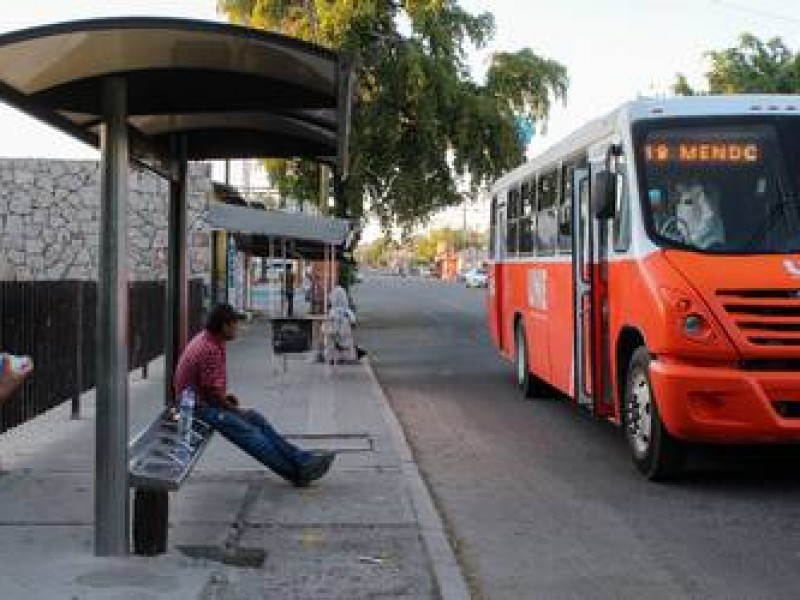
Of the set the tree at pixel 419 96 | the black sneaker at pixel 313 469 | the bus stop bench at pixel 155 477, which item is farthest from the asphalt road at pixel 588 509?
A: the tree at pixel 419 96

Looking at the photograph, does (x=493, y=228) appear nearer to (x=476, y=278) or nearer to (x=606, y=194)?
(x=606, y=194)

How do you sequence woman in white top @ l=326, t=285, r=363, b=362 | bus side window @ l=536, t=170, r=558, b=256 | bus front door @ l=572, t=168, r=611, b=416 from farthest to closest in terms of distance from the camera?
woman in white top @ l=326, t=285, r=363, b=362 → bus side window @ l=536, t=170, r=558, b=256 → bus front door @ l=572, t=168, r=611, b=416

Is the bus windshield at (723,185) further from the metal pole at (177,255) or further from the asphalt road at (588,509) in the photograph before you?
the metal pole at (177,255)

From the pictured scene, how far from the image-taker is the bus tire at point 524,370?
15.3 metres

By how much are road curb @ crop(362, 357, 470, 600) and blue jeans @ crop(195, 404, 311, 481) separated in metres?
0.83

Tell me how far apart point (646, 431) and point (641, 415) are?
13cm

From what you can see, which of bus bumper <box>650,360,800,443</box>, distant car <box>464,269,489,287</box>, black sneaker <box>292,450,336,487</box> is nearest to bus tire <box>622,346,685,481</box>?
bus bumper <box>650,360,800,443</box>

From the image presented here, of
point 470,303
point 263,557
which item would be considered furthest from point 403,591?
point 470,303

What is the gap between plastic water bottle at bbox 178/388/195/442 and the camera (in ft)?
27.7

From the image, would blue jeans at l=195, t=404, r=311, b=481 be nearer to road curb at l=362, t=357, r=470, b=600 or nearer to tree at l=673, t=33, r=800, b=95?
road curb at l=362, t=357, r=470, b=600

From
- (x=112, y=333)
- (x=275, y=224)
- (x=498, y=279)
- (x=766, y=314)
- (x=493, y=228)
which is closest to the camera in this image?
(x=112, y=333)

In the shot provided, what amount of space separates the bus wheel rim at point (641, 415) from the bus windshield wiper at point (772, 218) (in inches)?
48.3

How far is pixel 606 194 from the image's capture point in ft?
33.3

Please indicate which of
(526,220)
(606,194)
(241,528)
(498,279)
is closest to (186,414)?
(241,528)
